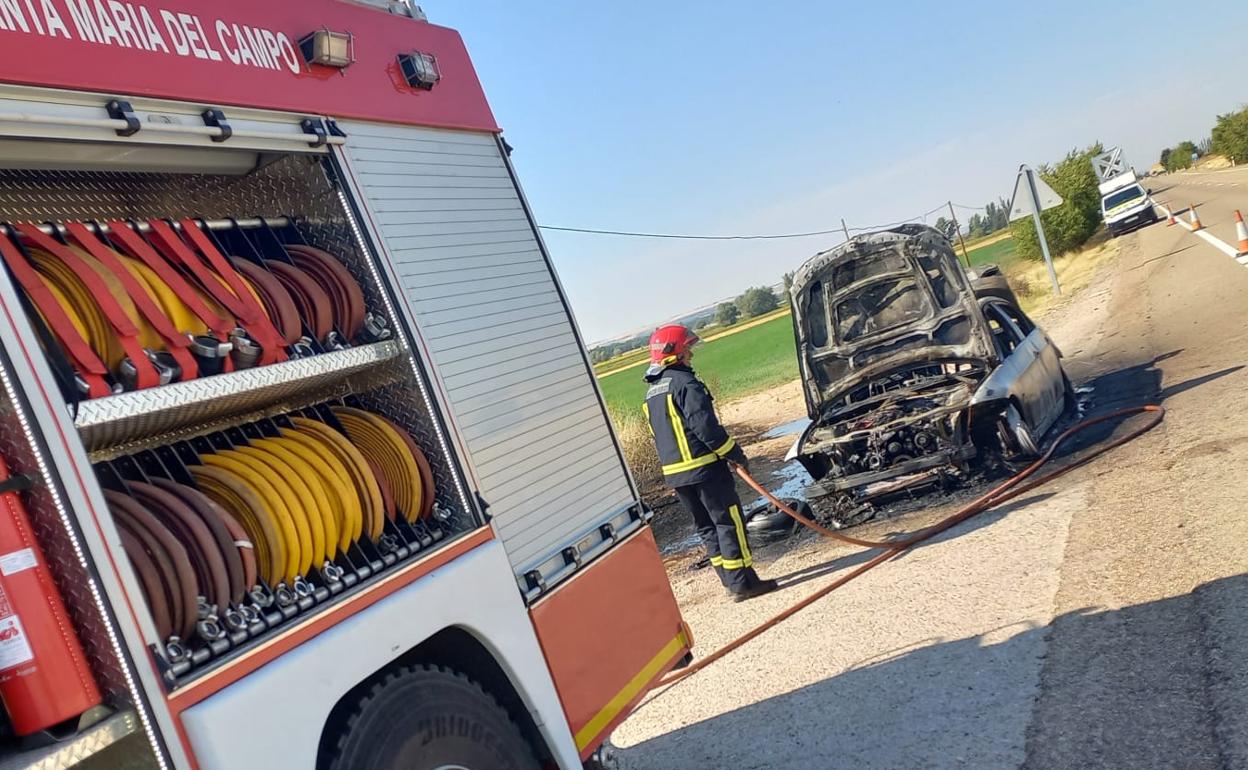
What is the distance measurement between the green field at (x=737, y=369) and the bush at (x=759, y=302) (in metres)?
17.9

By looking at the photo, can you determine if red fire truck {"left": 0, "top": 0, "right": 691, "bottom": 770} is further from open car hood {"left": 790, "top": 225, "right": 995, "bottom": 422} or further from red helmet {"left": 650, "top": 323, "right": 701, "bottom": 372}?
open car hood {"left": 790, "top": 225, "right": 995, "bottom": 422}

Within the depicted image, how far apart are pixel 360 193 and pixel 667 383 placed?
411 centimetres

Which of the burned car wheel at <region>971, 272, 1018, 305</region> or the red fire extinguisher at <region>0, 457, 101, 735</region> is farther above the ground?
the red fire extinguisher at <region>0, 457, 101, 735</region>

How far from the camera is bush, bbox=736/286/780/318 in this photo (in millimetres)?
79250

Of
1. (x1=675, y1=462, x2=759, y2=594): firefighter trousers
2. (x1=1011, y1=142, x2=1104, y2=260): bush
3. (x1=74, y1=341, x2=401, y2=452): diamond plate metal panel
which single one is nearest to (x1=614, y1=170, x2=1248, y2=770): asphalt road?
(x1=675, y1=462, x2=759, y2=594): firefighter trousers

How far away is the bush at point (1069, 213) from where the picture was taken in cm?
3675

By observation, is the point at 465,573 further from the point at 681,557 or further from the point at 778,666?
the point at 681,557

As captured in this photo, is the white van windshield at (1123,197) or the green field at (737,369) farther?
the white van windshield at (1123,197)

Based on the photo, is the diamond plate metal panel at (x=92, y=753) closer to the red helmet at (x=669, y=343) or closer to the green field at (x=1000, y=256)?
the red helmet at (x=669, y=343)

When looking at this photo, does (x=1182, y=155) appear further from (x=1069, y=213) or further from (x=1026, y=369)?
(x=1026, y=369)

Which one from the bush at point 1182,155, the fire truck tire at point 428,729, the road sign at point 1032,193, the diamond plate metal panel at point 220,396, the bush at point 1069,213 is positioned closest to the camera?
the diamond plate metal panel at point 220,396

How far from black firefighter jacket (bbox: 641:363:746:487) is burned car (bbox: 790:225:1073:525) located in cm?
158

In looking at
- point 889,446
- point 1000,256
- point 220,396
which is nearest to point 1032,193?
point 889,446

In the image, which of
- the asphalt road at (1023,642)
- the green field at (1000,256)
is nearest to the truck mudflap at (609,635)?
the asphalt road at (1023,642)
